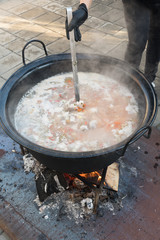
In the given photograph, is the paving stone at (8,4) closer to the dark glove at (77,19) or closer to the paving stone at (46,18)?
the paving stone at (46,18)

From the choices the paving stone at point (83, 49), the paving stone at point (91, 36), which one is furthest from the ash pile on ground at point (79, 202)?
the paving stone at point (91, 36)

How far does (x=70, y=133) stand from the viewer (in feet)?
7.18

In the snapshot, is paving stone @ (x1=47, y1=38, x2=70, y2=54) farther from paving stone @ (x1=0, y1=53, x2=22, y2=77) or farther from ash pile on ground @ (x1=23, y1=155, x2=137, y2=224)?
ash pile on ground @ (x1=23, y1=155, x2=137, y2=224)

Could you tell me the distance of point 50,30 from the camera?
5461 mm

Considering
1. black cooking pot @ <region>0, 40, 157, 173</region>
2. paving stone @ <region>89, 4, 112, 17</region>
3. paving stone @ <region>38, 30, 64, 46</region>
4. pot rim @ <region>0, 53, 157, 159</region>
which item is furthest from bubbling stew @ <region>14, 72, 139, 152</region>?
paving stone @ <region>89, 4, 112, 17</region>

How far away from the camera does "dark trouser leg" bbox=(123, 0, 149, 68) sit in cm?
334

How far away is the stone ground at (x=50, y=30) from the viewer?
4758mm

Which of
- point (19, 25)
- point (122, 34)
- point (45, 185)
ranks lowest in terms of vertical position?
point (45, 185)

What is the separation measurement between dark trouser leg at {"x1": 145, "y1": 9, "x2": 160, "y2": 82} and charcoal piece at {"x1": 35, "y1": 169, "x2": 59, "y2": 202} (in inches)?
90.7

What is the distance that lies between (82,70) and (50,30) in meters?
3.11

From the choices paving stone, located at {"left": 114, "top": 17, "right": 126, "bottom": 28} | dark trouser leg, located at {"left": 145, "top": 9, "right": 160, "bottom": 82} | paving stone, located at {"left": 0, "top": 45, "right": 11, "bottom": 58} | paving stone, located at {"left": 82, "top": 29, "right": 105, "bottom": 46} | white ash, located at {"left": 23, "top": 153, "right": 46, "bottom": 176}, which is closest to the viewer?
white ash, located at {"left": 23, "top": 153, "right": 46, "bottom": 176}

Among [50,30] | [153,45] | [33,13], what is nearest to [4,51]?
[50,30]

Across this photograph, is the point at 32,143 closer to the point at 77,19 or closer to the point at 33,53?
the point at 77,19

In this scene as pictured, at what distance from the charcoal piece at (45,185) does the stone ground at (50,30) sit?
2.33 meters
